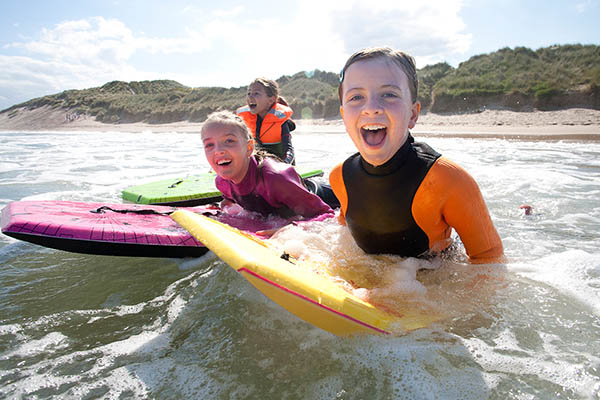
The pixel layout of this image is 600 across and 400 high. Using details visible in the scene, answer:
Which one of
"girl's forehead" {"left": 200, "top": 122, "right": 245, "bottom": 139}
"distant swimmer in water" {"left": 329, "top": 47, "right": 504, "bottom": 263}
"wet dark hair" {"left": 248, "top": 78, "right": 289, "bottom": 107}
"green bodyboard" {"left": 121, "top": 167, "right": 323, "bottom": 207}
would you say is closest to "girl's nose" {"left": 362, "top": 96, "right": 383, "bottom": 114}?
"distant swimmer in water" {"left": 329, "top": 47, "right": 504, "bottom": 263}

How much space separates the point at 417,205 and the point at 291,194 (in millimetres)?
1249

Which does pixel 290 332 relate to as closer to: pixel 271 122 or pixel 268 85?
pixel 271 122

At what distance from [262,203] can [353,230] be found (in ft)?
3.56

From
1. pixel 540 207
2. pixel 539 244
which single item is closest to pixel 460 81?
pixel 540 207

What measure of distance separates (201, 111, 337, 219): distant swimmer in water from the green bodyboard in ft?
3.94

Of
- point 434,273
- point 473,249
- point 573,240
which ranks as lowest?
point 573,240

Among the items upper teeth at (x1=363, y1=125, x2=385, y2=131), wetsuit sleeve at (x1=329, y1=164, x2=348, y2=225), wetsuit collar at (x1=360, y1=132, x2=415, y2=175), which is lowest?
wetsuit sleeve at (x1=329, y1=164, x2=348, y2=225)

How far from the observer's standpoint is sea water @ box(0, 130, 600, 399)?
4.74 ft

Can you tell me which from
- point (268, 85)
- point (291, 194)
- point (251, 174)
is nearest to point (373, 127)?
point (291, 194)

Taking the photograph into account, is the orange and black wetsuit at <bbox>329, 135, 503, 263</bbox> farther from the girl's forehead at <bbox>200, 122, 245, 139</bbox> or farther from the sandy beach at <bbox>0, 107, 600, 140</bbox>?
the sandy beach at <bbox>0, 107, 600, 140</bbox>

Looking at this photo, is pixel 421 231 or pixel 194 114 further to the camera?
pixel 194 114

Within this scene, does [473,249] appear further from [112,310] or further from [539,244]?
[112,310]

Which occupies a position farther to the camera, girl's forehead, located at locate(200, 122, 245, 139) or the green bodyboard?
the green bodyboard

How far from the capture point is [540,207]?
4.29 meters
